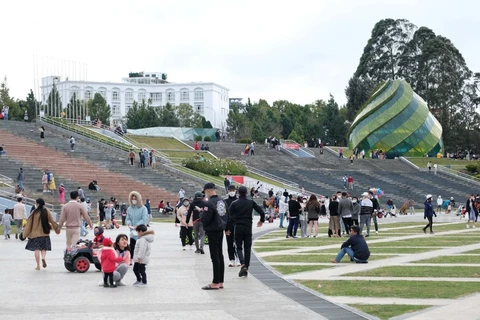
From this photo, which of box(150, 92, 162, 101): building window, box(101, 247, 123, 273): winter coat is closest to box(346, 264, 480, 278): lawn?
box(101, 247, 123, 273): winter coat

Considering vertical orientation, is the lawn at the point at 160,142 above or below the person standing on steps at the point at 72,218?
above

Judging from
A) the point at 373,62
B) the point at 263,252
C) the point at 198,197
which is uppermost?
the point at 373,62

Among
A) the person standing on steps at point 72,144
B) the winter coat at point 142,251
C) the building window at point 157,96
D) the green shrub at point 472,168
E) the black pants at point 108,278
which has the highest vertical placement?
the building window at point 157,96

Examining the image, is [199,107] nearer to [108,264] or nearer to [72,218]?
[72,218]

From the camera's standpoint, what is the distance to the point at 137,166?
5088 cm

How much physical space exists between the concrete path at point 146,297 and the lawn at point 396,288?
3.02 feet

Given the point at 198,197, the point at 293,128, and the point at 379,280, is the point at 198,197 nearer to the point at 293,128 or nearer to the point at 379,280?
the point at 379,280

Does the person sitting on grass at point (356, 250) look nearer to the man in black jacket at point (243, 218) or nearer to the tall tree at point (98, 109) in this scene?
the man in black jacket at point (243, 218)

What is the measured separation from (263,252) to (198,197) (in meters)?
2.10

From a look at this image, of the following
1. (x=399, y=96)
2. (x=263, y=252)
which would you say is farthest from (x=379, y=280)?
(x=399, y=96)

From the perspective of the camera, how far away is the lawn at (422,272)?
14.9 metres

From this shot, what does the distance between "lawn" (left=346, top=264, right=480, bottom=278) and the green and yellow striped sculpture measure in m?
66.9

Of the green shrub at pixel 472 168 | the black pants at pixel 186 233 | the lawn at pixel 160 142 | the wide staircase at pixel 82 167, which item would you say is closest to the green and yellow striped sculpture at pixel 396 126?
the green shrub at pixel 472 168

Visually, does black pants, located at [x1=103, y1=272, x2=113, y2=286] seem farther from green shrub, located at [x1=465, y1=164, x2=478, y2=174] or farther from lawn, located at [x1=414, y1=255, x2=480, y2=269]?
green shrub, located at [x1=465, y1=164, x2=478, y2=174]
